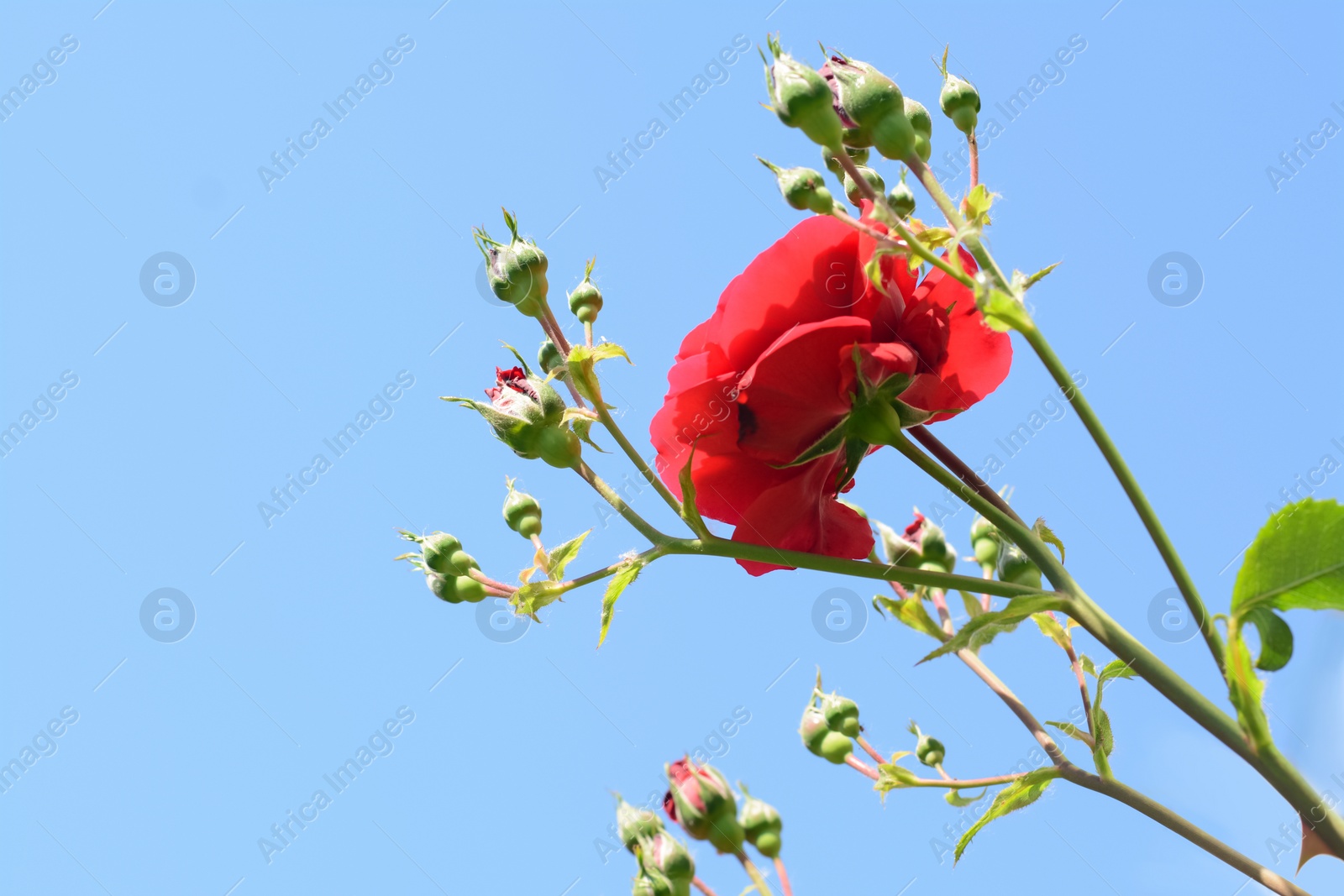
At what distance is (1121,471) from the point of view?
1243 millimetres

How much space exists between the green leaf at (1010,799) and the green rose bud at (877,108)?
0.96 meters

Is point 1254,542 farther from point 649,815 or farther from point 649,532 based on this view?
point 649,815

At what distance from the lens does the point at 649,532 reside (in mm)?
1480

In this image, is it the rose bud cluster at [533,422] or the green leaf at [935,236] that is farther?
the rose bud cluster at [533,422]

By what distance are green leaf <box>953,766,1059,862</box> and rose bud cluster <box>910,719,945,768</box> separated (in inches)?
21.1

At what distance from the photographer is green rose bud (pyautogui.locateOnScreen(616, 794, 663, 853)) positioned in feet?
7.05

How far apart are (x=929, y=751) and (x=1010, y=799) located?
61 cm

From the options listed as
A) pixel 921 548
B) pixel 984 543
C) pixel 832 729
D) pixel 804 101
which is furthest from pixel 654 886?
pixel 804 101

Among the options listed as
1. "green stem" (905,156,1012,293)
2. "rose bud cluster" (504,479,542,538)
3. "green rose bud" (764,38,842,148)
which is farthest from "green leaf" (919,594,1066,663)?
"rose bud cluster" (504,479,542,538)

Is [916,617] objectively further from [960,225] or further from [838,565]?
[960,225]

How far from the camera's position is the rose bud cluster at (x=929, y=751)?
2.14 meters

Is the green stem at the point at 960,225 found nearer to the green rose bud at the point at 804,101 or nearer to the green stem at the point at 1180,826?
the green rose bud at the point at 804,101

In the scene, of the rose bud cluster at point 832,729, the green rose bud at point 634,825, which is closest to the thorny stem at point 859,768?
the rose bud cluster at point 832,729

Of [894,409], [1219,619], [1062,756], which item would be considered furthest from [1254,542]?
[1062,756]
